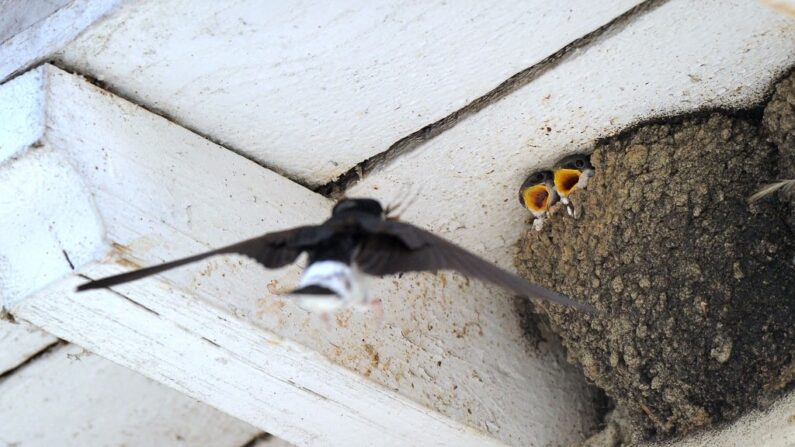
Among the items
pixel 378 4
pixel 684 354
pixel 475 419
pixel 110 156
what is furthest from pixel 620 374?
pixel 110 156

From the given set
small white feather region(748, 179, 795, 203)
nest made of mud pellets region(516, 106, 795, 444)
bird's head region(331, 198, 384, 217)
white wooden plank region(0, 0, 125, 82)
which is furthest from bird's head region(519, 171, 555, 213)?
white wooden plank region(0, 0, 125, 82)

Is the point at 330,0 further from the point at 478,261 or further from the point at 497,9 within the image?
the point at 478,261

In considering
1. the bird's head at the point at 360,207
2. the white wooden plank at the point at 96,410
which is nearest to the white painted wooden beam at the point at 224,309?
the bird's head at the point at 360,207

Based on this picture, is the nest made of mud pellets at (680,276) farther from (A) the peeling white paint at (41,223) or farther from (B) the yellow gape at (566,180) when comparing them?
(A) the peeling white paint at (41,223)

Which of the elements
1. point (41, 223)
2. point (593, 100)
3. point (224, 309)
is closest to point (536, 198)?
point (593, 100)

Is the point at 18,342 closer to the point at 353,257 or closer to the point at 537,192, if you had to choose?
the point at 353,257

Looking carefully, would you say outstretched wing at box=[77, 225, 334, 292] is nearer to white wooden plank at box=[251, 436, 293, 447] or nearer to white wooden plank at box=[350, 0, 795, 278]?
white wooden plank at box=[350, 0, 795, 278]
